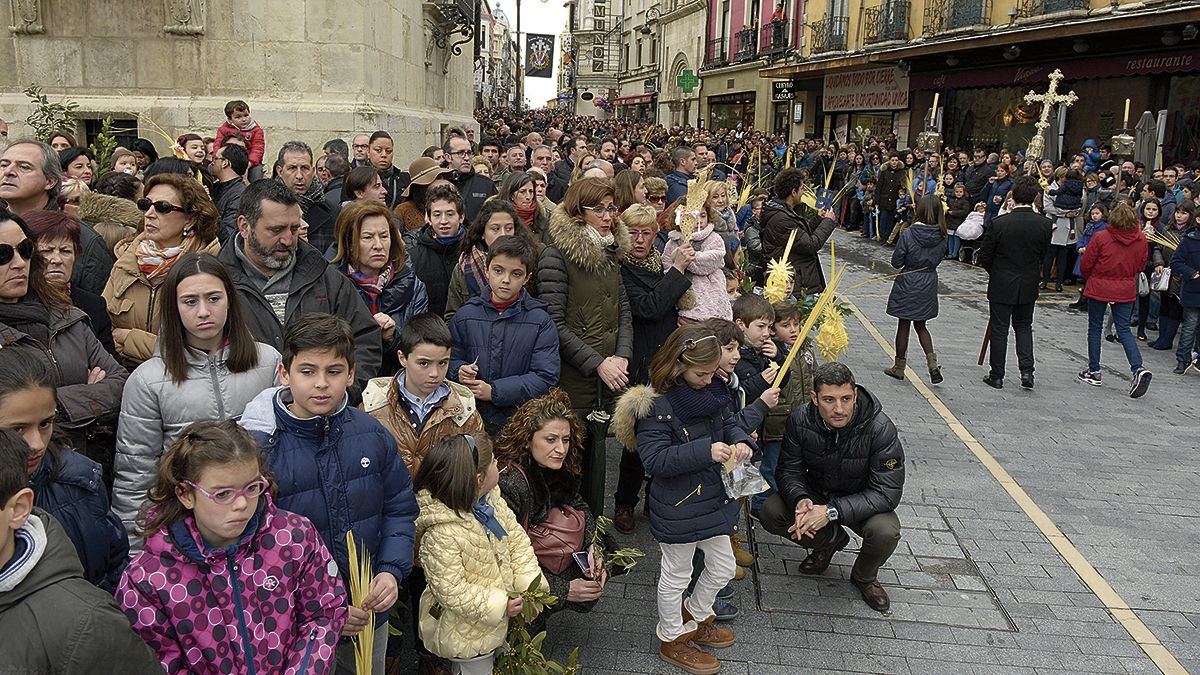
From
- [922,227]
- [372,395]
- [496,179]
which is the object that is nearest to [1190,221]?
[922,227]

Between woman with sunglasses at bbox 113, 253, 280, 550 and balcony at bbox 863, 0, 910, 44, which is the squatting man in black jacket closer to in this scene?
woman with sunglasses at bbox 113, 253, 280, 550

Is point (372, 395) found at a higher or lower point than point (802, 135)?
lower

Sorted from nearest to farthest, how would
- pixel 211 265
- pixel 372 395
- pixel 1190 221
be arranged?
pixel 211 265 → pixel 372 395 → pixel 1190 221

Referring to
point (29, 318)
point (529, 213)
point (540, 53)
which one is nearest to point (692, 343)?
point (529, 213)

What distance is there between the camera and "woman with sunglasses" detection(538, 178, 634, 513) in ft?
16.4

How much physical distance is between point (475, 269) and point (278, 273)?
1.31 meters

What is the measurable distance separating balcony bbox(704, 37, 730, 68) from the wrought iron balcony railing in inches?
216

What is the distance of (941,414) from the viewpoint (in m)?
8.08

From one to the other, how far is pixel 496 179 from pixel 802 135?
91.7ft

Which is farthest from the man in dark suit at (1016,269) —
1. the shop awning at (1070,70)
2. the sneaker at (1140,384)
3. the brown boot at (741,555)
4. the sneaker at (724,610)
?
the shop awning at (1070,70)

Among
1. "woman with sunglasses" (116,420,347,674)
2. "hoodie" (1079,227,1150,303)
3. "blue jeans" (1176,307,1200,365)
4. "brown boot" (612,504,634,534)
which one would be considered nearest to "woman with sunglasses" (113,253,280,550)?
"woman with sunglasses" (116,420,347,674)

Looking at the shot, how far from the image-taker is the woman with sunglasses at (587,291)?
499cm

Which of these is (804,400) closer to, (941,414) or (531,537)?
(531,537)

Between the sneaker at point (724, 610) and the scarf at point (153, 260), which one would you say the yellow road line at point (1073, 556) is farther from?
the scarf at point (153, 260)
